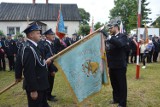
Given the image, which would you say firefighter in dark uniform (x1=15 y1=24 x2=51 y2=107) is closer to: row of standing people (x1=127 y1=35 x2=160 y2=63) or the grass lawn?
the grass lawn

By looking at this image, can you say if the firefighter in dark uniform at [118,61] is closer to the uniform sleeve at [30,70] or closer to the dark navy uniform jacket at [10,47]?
the uniform sleeve at [30,70]

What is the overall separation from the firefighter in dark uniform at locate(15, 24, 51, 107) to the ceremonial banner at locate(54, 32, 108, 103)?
1.26ft

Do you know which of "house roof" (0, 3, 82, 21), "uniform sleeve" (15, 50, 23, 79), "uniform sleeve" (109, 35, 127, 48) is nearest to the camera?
"uniform sleeve" (15, 50, 23, 79)

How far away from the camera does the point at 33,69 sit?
14.5 feet

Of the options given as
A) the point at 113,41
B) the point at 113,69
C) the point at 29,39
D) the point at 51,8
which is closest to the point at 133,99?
the point at 113,69

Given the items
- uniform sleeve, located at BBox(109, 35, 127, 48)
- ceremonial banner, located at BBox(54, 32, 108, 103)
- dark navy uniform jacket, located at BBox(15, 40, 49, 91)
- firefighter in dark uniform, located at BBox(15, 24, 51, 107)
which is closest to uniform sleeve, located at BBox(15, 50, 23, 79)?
firefighter in dark uniform, located at BBox(15, 24, 51, 107)

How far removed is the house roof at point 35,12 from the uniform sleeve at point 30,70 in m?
36.3

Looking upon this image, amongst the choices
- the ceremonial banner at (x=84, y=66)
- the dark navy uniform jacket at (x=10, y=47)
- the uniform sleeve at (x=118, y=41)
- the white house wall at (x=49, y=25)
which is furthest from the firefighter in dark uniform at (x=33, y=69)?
the white house wall at (x=49, y=25)

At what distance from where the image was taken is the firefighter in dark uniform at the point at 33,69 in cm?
442

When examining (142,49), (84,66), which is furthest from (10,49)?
(84,66)

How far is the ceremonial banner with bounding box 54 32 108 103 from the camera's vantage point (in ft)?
16.4

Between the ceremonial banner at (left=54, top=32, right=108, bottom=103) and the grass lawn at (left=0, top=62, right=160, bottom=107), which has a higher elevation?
the ceremonial banner at (left=54, top=32, right=108, bottom=103)

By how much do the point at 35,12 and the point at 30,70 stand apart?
38.0 m

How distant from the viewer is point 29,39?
4699 millimetres
